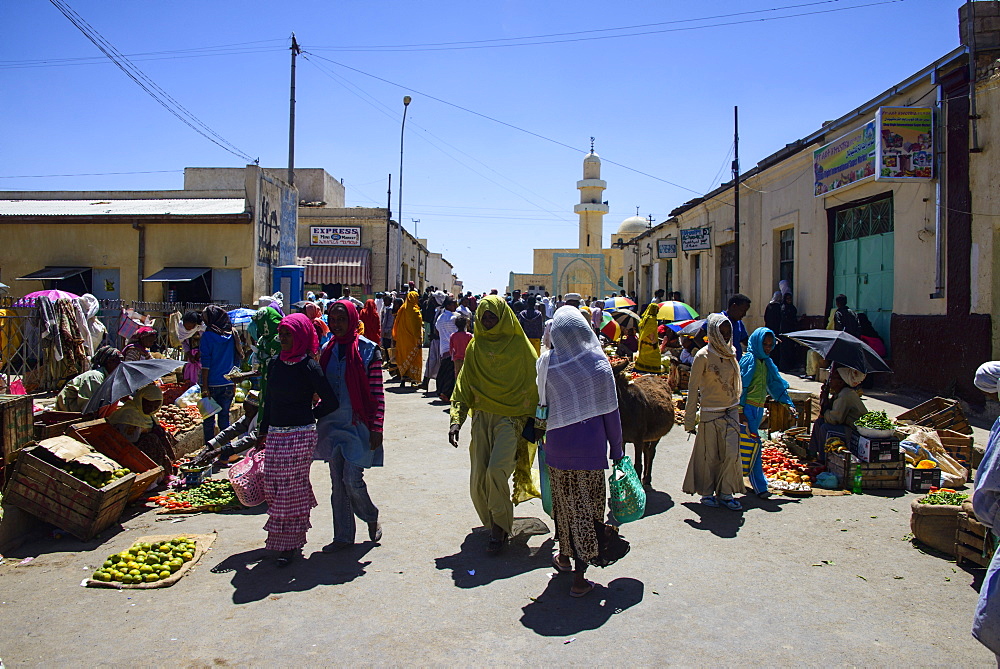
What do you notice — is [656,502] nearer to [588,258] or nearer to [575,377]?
[575,377]

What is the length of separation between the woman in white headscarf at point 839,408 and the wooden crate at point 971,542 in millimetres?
2218

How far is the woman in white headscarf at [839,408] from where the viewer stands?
710 cm

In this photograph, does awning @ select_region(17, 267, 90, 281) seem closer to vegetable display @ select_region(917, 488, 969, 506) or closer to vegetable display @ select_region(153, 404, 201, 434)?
vegetable display @ select_region(153, 404, 201, 434)

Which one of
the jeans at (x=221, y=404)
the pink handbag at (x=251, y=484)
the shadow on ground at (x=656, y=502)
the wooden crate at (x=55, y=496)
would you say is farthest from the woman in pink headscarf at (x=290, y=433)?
the jeans at (x=221, y=404)

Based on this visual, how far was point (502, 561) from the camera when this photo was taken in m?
4.95

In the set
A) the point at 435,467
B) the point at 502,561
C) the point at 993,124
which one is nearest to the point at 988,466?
the point at 502,561

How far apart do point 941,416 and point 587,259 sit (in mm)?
38378

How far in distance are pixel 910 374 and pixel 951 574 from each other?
26.9ft

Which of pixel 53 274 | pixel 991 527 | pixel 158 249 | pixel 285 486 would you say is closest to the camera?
pixel 991 527

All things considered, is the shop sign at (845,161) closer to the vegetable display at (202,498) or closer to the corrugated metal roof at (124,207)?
the vegetable display at (202,498)

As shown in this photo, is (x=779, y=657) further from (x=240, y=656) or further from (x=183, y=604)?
(x=183, y=604)

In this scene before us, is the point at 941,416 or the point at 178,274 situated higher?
the point at 178,274

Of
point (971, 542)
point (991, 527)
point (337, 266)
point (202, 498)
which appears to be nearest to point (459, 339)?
point (202, 498)

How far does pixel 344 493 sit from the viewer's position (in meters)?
5.20
